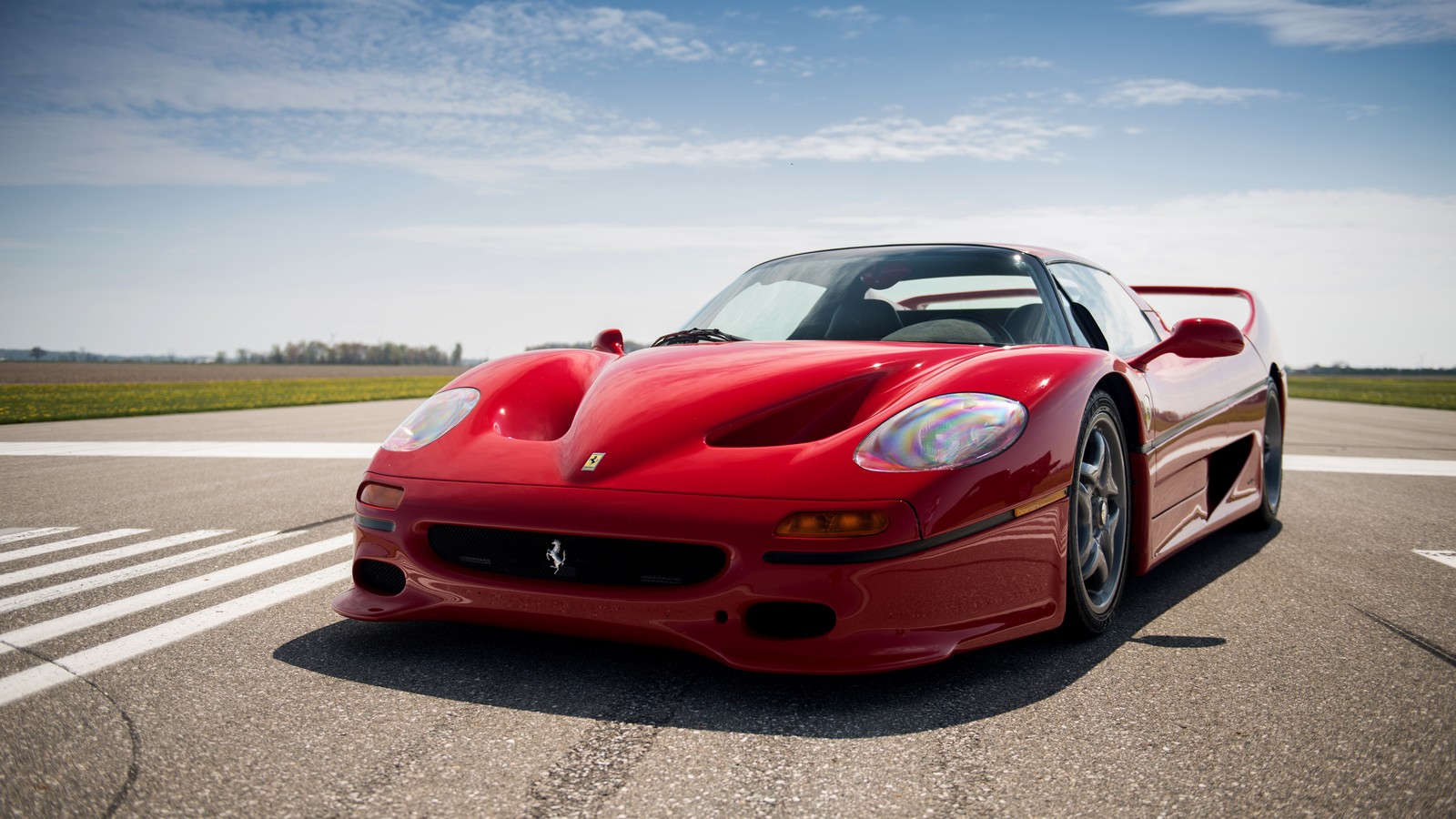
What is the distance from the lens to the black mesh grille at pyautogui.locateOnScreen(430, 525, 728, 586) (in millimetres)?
2432

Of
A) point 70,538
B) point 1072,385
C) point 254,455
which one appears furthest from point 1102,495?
point 254,455

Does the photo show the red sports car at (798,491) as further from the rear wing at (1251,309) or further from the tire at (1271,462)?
the rear wing at (1251,309)

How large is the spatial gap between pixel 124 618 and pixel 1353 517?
18.1ft

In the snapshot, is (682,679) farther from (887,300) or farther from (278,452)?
(278,452)

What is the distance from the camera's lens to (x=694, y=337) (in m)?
3.64

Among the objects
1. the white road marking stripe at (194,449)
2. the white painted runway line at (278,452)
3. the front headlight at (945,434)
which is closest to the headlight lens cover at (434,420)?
the front headlight at (945,434)

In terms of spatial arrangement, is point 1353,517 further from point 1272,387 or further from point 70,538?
point 70,538

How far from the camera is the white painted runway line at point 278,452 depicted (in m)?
7.65

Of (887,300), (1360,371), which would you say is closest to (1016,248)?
(887,300)

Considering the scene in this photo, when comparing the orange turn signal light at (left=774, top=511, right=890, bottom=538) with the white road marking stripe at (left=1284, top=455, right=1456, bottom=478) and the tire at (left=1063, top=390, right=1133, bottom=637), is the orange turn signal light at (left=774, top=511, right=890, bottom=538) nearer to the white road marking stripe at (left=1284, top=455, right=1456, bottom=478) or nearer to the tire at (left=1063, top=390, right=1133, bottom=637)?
the tire at (left=1063, top=390, right=1133, bottom=637)

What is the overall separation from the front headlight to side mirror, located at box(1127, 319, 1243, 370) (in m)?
0.97

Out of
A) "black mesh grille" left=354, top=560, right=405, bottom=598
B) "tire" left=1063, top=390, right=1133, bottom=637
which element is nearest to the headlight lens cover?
"black mesh grille" left=354, top=560, right=405, bottom=598

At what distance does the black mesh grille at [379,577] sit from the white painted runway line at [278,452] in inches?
182

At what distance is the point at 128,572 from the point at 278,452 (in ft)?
16.2
